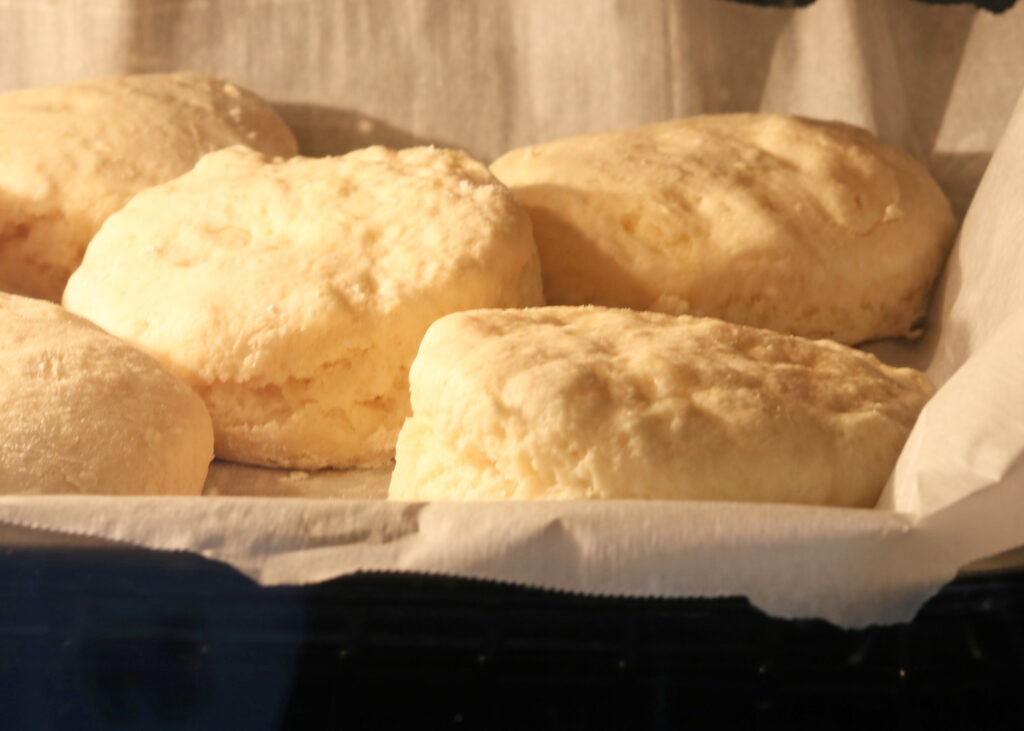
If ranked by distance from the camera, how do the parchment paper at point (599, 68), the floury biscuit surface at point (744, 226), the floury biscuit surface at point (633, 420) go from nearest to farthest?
the floury biscuit surface at point (633, 420), the floury biscuit surface at point (744, 226), the parchment paper at point (599, 68)

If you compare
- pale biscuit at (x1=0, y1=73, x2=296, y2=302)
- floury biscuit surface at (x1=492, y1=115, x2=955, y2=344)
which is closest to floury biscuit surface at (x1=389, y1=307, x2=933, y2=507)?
floury biscuit surface at (x1=492, y1=115, x2=955, y2=344)

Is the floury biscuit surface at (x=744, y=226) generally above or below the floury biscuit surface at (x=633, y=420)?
below

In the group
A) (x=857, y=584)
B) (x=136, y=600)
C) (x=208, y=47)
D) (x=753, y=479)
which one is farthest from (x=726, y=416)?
(x=208, y=47)

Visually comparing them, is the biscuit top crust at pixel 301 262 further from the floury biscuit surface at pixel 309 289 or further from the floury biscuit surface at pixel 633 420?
the floury biscuit surface at pixel 633 420

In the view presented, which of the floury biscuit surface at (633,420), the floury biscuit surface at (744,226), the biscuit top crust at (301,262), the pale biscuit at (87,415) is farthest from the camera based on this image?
the floury biscuit surface at (744,226)

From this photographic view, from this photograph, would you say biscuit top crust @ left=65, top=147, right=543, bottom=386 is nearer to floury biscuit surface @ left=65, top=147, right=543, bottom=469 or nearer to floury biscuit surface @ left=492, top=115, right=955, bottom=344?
floury biscuit surface @ left=65, top=147, right=543, bottom=469

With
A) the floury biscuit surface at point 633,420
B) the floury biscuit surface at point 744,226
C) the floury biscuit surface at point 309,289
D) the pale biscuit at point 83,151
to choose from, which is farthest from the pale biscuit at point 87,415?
the floury biscuit surface at point 744,226

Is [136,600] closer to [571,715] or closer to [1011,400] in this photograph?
[571,715]
